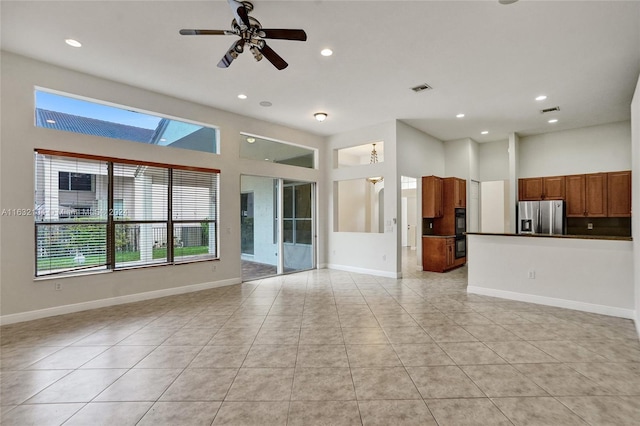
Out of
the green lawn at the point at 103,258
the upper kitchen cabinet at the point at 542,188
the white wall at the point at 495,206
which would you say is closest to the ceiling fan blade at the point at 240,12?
the green lawn at the point at 103,258

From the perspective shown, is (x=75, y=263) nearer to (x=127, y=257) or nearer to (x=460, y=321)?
(x=127, y=257)

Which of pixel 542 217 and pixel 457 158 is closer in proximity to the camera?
pixel 542 217

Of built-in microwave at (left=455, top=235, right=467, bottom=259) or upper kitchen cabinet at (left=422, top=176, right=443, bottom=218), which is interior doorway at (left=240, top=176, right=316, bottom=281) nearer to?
upper kitchen cabinet at (left=422, top=176, right=443, bottom=218)

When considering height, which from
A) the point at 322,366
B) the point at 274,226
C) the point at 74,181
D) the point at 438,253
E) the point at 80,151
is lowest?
the point at 322,366

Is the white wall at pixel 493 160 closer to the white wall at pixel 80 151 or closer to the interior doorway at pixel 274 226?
the interior doorway at pixel 274 226

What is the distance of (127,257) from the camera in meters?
4.74

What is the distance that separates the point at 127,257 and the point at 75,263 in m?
0.65

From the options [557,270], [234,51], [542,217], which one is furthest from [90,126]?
[542,217]

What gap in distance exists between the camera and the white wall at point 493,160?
8.19m

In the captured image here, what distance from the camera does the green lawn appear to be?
160 inches

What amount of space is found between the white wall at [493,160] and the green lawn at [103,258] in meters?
7.84

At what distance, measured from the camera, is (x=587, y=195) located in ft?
21.7

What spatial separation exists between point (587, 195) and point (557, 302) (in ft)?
12.4

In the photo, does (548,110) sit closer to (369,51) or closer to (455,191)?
(455,191)
